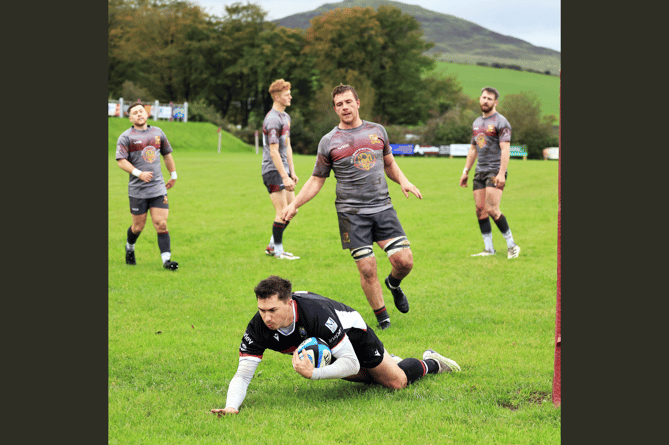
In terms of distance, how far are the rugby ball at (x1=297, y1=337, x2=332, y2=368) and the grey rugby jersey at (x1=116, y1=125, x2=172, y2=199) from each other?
7.04 metres

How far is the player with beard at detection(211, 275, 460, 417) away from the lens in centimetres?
510

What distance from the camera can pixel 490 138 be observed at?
12.1m

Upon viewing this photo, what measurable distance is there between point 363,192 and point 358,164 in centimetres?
34

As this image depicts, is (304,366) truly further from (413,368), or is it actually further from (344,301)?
(344,301)

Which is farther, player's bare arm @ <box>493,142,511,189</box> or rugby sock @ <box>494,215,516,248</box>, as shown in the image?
rugby sock @ <box>494,215,516,248</box>

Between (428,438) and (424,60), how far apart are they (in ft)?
258

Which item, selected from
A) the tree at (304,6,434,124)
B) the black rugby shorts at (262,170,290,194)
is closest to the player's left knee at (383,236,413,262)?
the black rugby shorts at (262,170,290,194)

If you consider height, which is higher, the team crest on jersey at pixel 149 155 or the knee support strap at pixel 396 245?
the team crest on jersey at pixel 149 155

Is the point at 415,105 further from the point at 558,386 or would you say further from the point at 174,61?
the point at 558,386

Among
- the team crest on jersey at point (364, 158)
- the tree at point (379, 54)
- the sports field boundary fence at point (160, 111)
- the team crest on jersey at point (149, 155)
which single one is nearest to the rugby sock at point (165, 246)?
the team crest on jersey at point (149, 155)

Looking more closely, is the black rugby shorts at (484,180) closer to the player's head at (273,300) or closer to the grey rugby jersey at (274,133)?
the grey rugby jersey at (274,133)

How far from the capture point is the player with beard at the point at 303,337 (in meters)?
5.10

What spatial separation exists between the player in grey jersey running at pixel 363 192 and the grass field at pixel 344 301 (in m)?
0.85

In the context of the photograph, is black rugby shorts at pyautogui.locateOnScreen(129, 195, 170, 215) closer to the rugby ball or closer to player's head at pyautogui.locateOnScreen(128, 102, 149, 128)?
player's head at pyautogui.locateOnScreen(128, 102, 149, 128)
